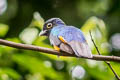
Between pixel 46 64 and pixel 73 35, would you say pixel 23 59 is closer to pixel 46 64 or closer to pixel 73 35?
pixel 46 64

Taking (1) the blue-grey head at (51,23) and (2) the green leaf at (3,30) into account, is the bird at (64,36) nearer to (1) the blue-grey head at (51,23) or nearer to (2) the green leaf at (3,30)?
(1) the blue-grey head at (51,23)

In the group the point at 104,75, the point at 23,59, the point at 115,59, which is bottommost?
the point at 104,75

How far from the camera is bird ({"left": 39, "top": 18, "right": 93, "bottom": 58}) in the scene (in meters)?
1.20

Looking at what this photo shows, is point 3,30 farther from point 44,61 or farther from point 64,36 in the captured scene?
point 64,36

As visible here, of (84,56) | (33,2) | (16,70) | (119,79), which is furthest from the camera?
(33,2)

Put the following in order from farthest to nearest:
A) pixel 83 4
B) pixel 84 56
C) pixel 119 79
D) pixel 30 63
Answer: pixel 83 4 → pixel 30 63 → pixel 119 79 → pixel 84 56

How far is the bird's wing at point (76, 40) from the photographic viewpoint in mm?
1157

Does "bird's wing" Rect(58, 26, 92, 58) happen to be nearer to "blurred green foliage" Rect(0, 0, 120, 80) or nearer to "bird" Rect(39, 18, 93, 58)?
"bird" Rect(39, 18, 93, 58)

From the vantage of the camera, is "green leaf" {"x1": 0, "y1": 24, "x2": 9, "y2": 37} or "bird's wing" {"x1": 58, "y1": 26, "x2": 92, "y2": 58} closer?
"bird's wing" {"x1": 58, "y1": 26, "x2": 92, "y2": 58}

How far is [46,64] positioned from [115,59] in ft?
2.66

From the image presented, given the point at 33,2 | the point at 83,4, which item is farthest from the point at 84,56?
the point at 83,4

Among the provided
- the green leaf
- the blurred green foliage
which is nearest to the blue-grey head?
the blurred green foliage

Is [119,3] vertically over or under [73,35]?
under

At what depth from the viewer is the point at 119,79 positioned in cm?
127
